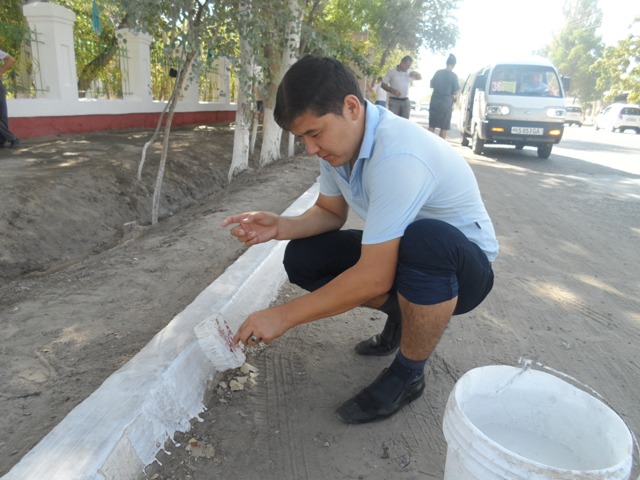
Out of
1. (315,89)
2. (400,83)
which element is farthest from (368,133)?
(400,83)

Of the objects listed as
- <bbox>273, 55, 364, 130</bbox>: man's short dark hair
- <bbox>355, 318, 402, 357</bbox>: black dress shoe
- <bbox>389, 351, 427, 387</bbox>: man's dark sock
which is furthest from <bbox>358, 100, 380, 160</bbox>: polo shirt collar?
<bbox>355, 318, 402, 357</bbox>: black dress shoe

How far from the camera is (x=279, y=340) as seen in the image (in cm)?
242

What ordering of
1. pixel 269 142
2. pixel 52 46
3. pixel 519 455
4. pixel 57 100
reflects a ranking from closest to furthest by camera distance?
pixel 519 455, pixel 52 46, pixel 57 100, pixel 269 142

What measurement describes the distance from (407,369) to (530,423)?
1.86 ft

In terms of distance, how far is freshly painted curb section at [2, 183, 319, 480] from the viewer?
1.36 metres

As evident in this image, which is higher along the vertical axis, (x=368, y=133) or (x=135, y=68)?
(x=135, y=68)

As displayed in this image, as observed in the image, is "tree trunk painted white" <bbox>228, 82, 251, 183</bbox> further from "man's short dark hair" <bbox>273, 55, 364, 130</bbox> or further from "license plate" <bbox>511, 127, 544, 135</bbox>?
"man's short dark hair" <bbox>273, 55, 364, 130</bbox>

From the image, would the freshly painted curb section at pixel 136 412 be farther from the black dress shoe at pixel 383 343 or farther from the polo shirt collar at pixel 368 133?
the polo shirt collar at pixel 368 133

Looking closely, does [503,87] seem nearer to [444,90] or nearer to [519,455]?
[444,90]

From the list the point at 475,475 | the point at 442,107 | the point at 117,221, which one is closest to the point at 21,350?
the point at 475,475

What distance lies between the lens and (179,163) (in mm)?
7539

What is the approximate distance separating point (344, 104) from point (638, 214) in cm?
511

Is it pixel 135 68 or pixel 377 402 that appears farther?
pixel 135 68

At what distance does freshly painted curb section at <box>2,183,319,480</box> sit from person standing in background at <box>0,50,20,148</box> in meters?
6.14
